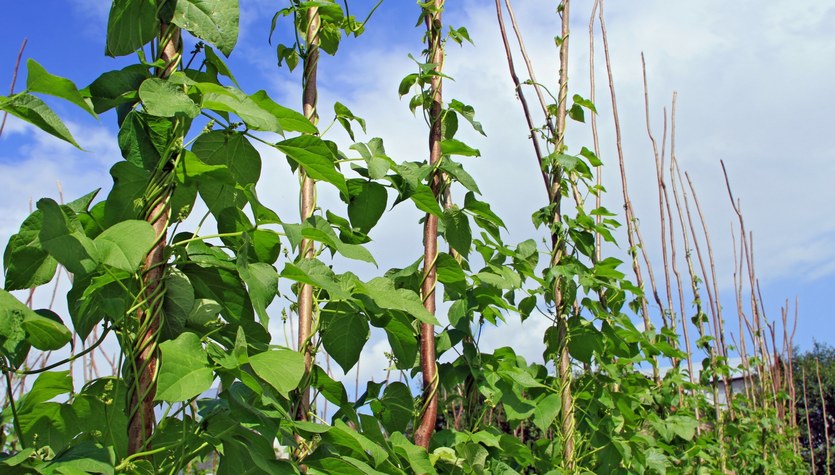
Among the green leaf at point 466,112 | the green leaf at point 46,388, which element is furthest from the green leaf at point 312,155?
the green leaf at point 466,112

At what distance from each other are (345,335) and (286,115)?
0.44 metres

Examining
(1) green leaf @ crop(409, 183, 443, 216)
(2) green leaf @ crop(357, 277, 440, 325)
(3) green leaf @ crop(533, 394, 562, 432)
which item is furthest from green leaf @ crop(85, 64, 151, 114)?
(3) green leaf @ crop(533, 394, 562, 432)

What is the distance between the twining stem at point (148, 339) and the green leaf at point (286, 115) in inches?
5.6

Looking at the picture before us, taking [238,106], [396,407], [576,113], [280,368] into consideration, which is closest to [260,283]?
[280,368]

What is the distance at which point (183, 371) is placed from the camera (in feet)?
2.60

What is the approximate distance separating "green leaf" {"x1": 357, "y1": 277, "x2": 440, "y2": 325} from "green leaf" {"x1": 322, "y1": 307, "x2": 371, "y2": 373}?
0.57ft

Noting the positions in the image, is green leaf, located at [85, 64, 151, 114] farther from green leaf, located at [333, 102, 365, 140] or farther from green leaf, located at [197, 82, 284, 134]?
green leaf, located at [333, 102, 365, 140]

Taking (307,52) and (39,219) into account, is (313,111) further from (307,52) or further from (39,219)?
(39,219)

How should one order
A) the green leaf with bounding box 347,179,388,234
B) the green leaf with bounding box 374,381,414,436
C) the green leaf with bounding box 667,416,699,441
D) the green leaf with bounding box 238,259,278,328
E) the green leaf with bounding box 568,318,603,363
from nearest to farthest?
1. the green leaf with bounding box 238,259,278,328
2. the green leaf with bounding box 347,179,388,234
3. the green leaf with bounding box 374,381,414,436
4. the green leaf with bounding box 568,318,603,363
5. the green leaf with bounding box 667,416,699,441

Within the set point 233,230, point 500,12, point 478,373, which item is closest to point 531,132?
point 500,12

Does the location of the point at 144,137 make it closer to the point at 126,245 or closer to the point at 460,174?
the point at 126,245

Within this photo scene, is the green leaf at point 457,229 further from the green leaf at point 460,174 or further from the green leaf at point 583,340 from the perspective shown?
the green leaf at point 583,340

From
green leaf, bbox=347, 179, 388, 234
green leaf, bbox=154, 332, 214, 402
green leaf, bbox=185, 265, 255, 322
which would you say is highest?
green leaf, bbox=347, 179, 388, 234

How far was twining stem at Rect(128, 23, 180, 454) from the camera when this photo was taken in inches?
35.3
